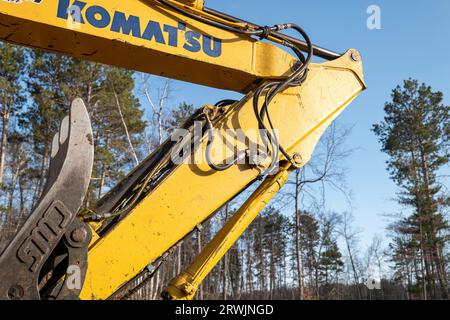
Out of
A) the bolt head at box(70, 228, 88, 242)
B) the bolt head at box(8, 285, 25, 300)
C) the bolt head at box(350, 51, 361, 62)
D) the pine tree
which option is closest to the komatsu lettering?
the bolt head at box(70, 228, 88, 242)

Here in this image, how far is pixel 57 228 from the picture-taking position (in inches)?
92.0

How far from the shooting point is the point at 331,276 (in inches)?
1683

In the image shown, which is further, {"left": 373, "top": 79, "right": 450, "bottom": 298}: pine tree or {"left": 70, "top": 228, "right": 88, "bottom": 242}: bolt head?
{"left": 373, "top": 79, "right": 450, "bottom": 298}: pine tree

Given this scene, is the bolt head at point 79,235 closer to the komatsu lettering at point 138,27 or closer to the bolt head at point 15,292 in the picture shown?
the bolt head at point 15,292

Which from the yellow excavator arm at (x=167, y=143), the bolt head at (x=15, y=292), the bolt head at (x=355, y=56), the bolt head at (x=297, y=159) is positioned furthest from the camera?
the bolt head at (x=355, y=56)

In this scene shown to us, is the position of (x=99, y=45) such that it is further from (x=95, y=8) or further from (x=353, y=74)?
(x=353, y=74)

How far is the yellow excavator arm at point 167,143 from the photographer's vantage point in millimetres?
2412

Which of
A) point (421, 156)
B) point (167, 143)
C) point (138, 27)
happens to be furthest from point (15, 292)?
point (421, 156)

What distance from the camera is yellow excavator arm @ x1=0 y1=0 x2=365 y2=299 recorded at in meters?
2.41

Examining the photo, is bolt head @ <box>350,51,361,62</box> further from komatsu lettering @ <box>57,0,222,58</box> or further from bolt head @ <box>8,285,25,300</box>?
bolt head @ <box>8,285,25,300</box>

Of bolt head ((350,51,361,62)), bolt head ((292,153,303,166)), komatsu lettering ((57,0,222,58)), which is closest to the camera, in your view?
komatsu lettering ((57,0,222,58))

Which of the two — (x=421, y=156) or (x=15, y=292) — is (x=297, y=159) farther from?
(x=421, y=156)

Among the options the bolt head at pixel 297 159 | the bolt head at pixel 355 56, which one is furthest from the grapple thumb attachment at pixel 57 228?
the bolt head at pixel 355 56

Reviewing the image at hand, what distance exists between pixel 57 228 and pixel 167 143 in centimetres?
120
